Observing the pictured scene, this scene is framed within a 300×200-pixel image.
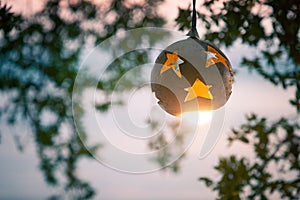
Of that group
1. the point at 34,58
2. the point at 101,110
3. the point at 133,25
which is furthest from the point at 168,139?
the point at 34,58

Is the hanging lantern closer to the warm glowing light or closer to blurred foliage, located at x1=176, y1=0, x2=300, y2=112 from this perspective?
the warm glowing light

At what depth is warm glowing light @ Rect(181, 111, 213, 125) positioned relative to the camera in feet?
5.14

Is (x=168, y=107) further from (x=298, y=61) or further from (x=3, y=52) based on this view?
(x=3, y=52)

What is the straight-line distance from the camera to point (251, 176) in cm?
287

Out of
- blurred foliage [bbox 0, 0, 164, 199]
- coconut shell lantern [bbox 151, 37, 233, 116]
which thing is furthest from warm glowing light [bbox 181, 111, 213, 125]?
blurred foliage [bbox 0, 0, 164, 199]

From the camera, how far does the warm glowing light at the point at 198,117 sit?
157cm

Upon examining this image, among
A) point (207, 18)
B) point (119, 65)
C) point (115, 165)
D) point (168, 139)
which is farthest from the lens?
point (119, 65)

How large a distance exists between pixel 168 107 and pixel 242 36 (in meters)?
1.42

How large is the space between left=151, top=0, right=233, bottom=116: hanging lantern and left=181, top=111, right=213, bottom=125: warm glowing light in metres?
0.04

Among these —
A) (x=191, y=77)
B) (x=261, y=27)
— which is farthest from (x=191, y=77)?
(x=261, y=27)

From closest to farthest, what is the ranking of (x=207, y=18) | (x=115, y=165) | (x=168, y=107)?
(x=168, y=107), (x=115, y=165), (x=207, y=18)

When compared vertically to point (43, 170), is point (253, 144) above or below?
below

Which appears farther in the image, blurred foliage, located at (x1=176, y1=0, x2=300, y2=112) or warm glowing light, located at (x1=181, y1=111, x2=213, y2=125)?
blurred foliage, located at (x1=176, y1=0, x2=300, y2=112)

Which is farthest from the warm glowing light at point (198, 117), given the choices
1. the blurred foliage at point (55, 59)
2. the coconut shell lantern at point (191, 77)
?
the blurred foliage at point (55, 59)
